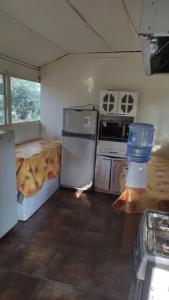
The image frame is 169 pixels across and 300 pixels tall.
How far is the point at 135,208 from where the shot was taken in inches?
76.8

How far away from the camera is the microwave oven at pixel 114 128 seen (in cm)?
372

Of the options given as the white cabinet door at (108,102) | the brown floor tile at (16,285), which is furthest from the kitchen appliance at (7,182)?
the white cabinet door at (108,102)

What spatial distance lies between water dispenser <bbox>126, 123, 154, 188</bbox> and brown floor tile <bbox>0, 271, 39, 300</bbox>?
1.23 m

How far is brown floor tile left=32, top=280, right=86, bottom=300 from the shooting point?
1.77 meters

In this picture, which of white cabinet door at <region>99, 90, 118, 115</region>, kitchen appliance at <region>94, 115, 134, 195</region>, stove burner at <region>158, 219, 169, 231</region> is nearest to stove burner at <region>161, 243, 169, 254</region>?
stove burner at <region>158, 219, 169, 231</region>

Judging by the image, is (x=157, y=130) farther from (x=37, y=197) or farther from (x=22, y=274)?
(x=22, y=274)

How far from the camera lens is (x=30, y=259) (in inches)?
86.1

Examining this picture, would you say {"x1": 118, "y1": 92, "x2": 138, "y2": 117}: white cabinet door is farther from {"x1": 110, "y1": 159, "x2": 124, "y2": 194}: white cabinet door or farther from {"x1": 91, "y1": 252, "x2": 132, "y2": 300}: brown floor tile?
{"x1": 91, "y1": 252, "x2": 132, "y2": 300}: brown floor tile

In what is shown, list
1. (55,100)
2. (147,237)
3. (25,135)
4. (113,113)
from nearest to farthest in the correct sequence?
1. (147,237)
2. (113,113)
3. (25,135)
4. (55,100)

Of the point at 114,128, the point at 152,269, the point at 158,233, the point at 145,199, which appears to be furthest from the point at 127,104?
the point at 152,269

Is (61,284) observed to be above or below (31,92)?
below

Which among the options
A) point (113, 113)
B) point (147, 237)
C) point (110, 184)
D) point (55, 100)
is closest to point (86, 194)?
point (110, 184)

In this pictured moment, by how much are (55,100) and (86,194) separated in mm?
1950

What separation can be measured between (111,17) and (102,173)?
2423mm
